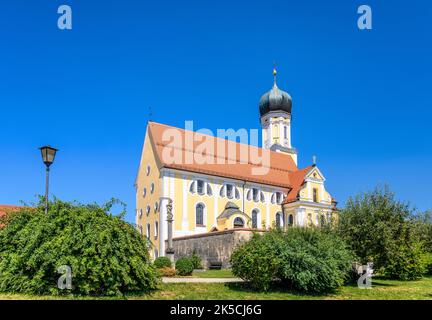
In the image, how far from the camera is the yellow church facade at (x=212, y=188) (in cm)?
4157

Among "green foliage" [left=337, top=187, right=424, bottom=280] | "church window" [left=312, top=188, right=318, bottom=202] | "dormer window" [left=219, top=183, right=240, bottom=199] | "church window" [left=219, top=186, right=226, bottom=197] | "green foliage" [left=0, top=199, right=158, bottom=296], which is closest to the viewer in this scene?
"green foliage" [left=0, top=199, right=158, bottom=296]

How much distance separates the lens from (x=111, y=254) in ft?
44.7

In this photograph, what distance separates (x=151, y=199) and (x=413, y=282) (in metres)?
27.2

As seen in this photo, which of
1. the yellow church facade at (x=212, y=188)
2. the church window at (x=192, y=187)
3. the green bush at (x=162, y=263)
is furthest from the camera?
the church window at (x=192, y=187)

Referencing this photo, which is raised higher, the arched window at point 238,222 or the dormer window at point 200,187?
the dormer window at point 200,187

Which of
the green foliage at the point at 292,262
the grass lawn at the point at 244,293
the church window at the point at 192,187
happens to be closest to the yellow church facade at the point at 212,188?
the church window at the point at 192,187

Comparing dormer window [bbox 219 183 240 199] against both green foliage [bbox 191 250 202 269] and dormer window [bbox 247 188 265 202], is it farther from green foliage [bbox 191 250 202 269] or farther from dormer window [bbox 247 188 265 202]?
green foliage [bbox 191 250 202 269]

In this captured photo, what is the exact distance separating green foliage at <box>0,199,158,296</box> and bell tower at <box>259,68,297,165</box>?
170 feet

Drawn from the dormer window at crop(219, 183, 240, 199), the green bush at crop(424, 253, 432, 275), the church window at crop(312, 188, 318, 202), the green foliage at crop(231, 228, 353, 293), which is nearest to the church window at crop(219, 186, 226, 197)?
the dormer window at crop(219, 183, 240, 199)

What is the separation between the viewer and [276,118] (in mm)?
67750

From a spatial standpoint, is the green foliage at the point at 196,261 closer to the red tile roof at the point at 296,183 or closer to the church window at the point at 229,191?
the church window at the point at 229,191

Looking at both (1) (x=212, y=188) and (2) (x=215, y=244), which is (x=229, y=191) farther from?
(2) (x=215, y=244)

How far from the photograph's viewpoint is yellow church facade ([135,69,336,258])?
41569 millimetres

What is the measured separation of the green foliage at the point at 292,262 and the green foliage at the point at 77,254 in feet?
12.8
